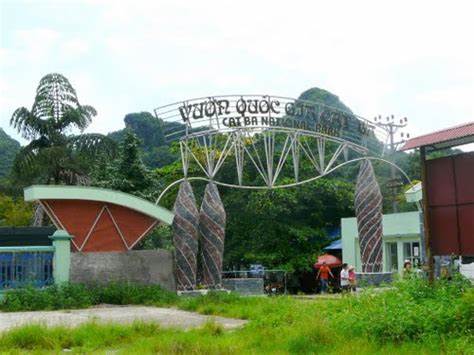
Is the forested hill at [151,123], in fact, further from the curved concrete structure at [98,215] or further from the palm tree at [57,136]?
the curved concrete structure at [98,215]

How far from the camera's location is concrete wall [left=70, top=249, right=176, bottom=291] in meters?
18.0

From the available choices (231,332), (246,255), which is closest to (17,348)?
(231,332)

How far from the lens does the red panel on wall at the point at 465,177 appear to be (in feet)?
39.0

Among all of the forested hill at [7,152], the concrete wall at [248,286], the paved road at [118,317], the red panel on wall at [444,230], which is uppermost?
the forested hill at [7,152]

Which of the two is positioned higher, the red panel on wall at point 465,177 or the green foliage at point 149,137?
Answer: the green foliage at point 149,137

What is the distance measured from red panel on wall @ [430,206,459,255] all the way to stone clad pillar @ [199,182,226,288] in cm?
1011

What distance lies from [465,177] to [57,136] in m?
16.9

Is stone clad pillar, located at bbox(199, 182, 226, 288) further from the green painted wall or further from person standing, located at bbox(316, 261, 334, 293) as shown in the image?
the green painted wall

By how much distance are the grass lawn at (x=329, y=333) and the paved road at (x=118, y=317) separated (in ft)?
5.67

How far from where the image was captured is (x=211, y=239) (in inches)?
850

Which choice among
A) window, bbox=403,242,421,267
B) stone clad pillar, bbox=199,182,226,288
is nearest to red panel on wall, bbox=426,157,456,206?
stone clad pillar, bbox=199,182,226,288

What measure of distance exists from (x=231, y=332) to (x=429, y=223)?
4.22 meters

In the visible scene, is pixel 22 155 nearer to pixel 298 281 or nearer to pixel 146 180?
pixel 146 180

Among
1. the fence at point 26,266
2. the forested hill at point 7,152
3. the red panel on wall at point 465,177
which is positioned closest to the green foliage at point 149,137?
the forested hill at point 7,152
